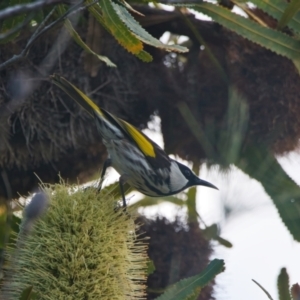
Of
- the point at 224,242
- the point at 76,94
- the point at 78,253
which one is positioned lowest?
the point at 78,253

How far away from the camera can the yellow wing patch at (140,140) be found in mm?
2010

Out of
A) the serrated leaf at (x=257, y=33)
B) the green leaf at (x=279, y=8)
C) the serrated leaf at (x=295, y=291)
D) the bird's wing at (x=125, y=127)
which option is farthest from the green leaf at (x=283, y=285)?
the green leaf at (x=279, y=8)

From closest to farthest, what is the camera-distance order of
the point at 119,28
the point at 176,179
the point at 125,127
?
the point at 119,28 < the point at 125,127 < the point at 176,179

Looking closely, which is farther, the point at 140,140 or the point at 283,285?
the point at 140,140

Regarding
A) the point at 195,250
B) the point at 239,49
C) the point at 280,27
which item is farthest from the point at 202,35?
the point at 195,250

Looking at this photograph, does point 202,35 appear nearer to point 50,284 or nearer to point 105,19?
point 105,19

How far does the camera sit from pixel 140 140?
204 centimetres

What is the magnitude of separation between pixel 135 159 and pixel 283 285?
0.63m

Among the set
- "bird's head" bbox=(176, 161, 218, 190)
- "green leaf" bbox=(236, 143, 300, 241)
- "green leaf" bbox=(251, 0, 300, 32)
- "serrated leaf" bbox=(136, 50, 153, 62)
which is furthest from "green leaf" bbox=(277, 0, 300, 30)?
"serrated leaf" bbox=(136, 50, 153, 62)

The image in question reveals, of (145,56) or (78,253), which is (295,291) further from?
(145,56)

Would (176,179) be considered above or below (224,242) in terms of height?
above

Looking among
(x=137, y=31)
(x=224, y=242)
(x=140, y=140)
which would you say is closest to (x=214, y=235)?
(x=224, y=242)

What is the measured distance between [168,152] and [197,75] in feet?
1.00

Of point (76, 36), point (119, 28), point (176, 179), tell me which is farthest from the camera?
point (176, 179)
